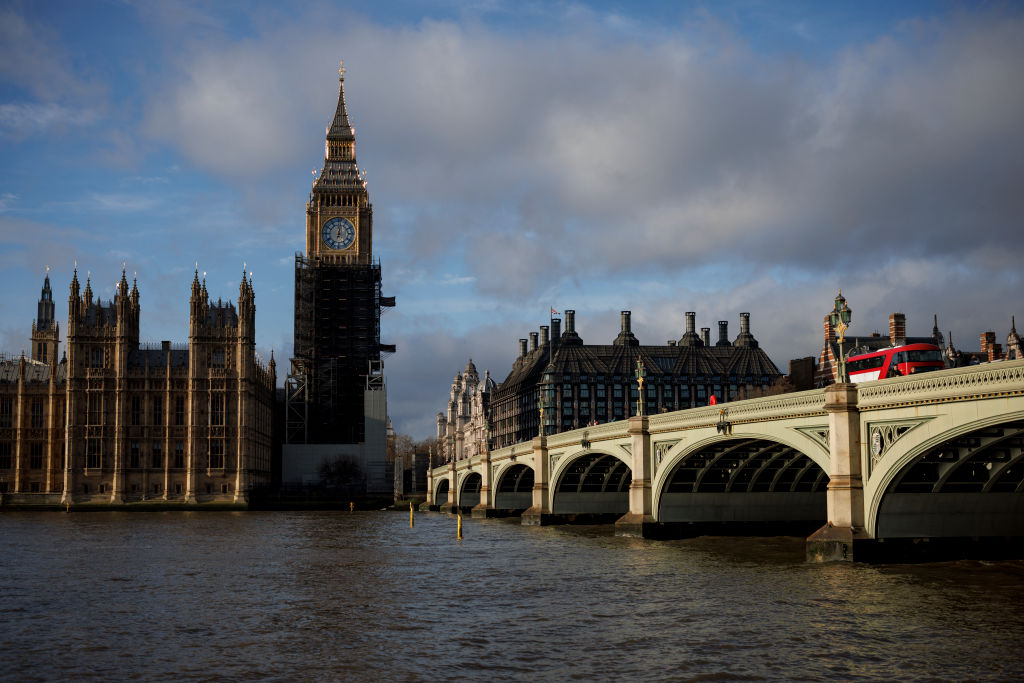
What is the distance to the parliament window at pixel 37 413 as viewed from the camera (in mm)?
132500

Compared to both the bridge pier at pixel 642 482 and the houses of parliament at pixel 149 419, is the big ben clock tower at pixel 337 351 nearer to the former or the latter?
the houses of parliament at pixel 149 419

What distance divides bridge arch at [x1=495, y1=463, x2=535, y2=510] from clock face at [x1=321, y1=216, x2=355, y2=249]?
2665 inches

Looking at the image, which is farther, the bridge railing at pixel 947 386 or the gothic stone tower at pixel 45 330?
the gothic stone tower at pixel 45 330

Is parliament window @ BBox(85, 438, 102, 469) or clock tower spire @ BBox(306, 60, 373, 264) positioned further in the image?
clock tower spire @ BBox(306, 60, 373, 264)

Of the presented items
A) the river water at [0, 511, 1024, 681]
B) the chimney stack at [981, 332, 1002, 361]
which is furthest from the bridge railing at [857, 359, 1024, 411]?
the chimney stack at [981, 332, 1002, 361]

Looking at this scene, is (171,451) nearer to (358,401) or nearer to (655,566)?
(358,401)

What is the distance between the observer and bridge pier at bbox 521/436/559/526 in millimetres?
76250

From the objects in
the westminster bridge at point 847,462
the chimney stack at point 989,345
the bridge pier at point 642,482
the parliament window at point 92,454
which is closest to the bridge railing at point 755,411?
the westminster bridge at point 847,462

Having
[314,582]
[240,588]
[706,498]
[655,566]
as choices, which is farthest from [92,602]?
[706,498]

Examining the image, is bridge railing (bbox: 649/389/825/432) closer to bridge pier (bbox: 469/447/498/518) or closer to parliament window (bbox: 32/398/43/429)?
bridge pier (bbox: 469/447/498/518)

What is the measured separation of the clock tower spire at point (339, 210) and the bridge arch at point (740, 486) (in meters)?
105

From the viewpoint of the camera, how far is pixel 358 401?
488 feet

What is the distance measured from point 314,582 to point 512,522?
47656 mm

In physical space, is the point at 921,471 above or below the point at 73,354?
below
